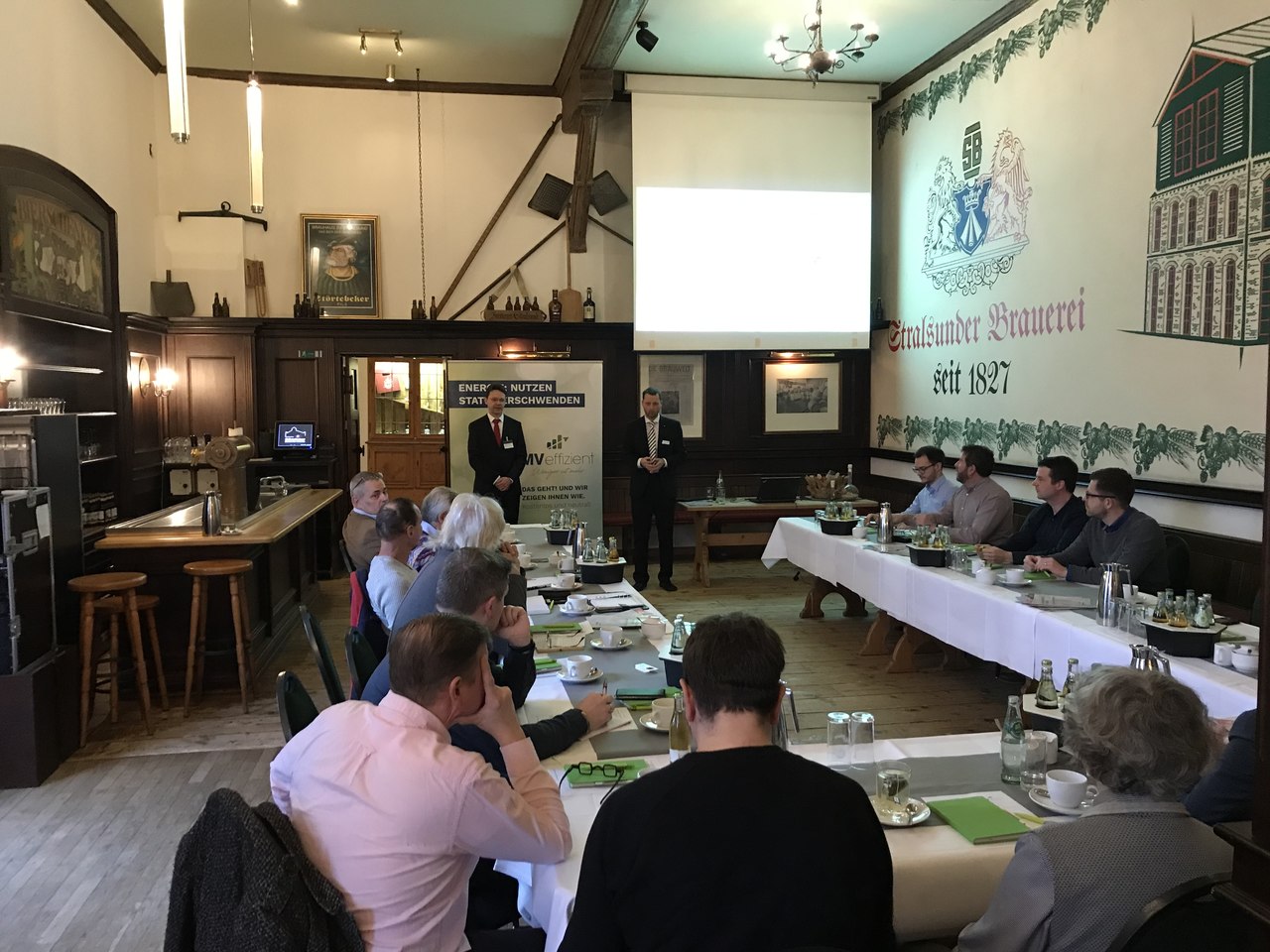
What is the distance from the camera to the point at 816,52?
6891 mm

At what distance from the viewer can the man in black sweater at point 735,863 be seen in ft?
4.51

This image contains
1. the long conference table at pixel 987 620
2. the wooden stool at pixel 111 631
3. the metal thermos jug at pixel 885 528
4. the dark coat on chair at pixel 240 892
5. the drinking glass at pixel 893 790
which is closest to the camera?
the dark coat on chair at pixel 240 892

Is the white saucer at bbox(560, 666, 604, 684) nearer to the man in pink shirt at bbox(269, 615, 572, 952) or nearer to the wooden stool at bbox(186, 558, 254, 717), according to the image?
the man in pink shirt at bbox(269, 615, 572, 952)

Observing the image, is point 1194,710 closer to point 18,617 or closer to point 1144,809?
point 1144,809

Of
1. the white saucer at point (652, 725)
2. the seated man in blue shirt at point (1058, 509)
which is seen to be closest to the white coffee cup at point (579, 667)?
the white saucer at point (652, 725)

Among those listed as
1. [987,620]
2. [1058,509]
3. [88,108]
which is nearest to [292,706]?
[987,620]

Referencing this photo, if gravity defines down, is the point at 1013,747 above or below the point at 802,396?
below

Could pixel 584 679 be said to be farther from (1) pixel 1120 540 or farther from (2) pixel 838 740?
(1) pixel 1120 540

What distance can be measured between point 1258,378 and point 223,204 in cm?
910

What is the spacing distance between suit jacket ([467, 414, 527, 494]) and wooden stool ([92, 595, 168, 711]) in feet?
11.6

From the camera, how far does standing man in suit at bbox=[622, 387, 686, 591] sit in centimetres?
880

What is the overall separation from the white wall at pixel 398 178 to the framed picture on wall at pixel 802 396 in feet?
6.01

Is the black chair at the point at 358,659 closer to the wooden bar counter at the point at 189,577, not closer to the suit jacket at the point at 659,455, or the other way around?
the wooden bar counter at the point at 189,577

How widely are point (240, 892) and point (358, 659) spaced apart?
1863mm
